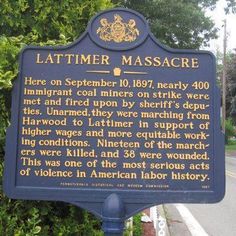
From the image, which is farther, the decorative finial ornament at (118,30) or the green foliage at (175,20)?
the green foliage at (175,20)

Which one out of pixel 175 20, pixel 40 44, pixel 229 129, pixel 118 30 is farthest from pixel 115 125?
pixel 229 129

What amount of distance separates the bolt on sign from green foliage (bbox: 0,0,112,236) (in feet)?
1.22

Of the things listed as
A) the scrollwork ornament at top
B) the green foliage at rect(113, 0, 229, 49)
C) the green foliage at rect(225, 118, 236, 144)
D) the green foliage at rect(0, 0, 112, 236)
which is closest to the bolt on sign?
the scrollwork ornament at top

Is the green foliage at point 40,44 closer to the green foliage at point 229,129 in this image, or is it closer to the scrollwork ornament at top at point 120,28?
the scrollwork ornament at top at point 120,28

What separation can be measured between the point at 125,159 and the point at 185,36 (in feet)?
50.5

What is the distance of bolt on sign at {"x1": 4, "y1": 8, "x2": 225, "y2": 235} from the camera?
4.05 m

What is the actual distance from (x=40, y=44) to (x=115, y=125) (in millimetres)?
1115

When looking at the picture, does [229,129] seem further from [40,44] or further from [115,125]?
[115,125]

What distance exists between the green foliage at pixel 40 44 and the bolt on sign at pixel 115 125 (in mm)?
372

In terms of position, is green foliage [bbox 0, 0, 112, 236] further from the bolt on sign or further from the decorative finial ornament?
the decorative finial ornament

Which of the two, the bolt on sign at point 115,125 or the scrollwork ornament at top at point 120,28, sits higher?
the scrollwork ornament at top at point 120,28

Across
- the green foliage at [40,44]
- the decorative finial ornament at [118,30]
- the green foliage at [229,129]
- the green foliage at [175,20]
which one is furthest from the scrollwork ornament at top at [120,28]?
the green foliage at [229,129]

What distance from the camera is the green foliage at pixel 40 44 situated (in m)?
4.43

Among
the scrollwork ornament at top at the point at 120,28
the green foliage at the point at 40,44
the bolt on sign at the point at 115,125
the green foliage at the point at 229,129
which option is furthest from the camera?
the green foliage at the point at 229,129
